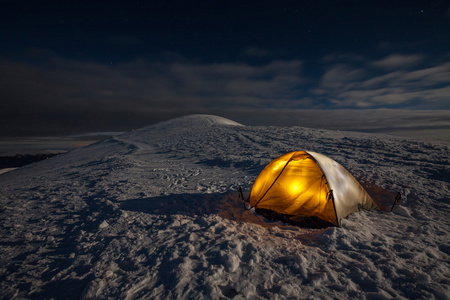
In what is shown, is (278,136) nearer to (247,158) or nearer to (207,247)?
(247,158)

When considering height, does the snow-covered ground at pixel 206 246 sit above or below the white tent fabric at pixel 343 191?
below

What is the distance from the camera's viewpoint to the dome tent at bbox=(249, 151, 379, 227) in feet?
15.4

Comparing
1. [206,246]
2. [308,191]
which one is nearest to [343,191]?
[308,191]

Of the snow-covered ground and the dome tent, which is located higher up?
the dome tent

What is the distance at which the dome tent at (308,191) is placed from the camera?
4680mm

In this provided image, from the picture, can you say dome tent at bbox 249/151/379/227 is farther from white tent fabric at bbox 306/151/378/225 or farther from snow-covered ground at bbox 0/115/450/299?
snow-covered ground at bbox 0/115/450/299

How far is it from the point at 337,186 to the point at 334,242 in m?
1.47

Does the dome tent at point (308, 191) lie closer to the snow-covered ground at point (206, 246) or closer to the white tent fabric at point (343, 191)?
the white tent fabric at point (343, 191)

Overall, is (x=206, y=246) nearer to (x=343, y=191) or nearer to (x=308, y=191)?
(x=308, y=191)

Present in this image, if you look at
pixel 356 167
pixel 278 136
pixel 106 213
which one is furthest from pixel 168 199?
pixel 278 136

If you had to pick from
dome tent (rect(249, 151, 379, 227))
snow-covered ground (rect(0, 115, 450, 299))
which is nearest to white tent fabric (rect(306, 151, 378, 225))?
dome tent (rect(249, 151, 379, 227))

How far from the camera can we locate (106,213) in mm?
5328

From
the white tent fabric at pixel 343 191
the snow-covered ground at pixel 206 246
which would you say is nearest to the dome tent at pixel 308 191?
the white tent fabric at pixel 343 191

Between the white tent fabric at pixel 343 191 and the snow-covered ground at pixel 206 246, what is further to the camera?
the white tent fabric at pixel 343 191
